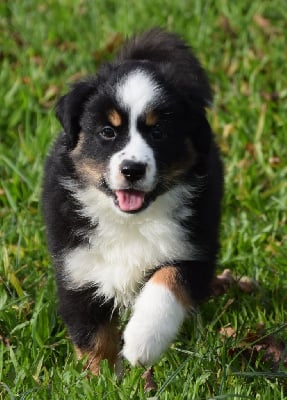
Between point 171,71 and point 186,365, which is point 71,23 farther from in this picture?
point 186,365

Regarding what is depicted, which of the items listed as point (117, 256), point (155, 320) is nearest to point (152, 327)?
point (155, 320)

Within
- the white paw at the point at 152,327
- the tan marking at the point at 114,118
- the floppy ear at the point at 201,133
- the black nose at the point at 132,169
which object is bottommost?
the white paw at the point at 152,327

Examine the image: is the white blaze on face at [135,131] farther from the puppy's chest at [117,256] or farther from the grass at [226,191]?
the grass at [226,191]

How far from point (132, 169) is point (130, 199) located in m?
0.22

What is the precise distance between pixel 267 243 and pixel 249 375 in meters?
1.75

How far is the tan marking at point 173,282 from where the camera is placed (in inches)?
155

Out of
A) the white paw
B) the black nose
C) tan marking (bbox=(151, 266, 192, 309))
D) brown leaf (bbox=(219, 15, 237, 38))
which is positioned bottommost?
the white paw

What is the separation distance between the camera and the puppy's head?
12.7ft

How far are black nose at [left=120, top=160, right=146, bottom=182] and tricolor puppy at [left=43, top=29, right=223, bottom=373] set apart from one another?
0.20 feet

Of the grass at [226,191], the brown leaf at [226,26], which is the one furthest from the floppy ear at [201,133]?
the brown leaf at [226,26]

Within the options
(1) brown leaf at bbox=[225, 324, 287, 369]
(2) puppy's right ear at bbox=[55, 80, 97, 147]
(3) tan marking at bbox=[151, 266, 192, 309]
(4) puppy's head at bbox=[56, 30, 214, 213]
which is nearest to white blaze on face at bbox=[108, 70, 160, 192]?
(4) puppy's head at bbox=[56, 30, 214, 213]

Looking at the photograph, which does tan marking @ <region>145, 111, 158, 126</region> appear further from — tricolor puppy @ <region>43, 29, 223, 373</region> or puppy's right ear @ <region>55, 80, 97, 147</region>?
puppy's right ear @ <region>55, 80, 97, 147</region>

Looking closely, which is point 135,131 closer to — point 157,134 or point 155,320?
point 157,134

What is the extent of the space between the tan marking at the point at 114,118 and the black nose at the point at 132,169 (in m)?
0.20
